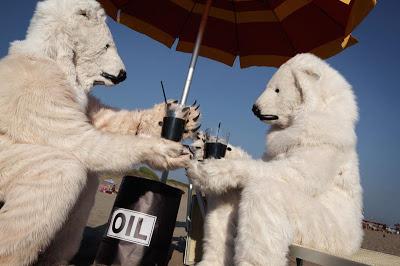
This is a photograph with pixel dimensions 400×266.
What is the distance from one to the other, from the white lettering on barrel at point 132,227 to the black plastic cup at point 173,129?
0.60 metres

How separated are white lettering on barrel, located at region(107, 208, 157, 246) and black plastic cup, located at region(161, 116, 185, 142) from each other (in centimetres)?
60

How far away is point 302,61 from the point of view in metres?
2.54

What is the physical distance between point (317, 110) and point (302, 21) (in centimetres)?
183

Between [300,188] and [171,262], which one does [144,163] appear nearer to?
[300,188]

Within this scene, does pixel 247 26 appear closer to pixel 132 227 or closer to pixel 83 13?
pixel 83 13

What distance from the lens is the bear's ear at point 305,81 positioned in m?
2.37

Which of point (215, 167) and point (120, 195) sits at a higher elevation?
point (215, 167)

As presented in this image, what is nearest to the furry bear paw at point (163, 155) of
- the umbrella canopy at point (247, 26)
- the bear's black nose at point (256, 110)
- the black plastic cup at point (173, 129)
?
the black plastic cup at point (173, 129)

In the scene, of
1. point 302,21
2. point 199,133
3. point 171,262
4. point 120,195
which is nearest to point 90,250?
point 171,262

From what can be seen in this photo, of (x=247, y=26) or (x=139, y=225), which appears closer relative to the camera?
(x=139, y=225)

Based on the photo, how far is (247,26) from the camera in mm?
4105

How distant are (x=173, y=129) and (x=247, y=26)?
2496 mm

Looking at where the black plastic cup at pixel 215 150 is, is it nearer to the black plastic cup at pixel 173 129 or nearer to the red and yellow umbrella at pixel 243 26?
the black plastic cup at pixel 173 129

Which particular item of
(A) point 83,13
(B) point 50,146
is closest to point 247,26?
(A) point 83,13
